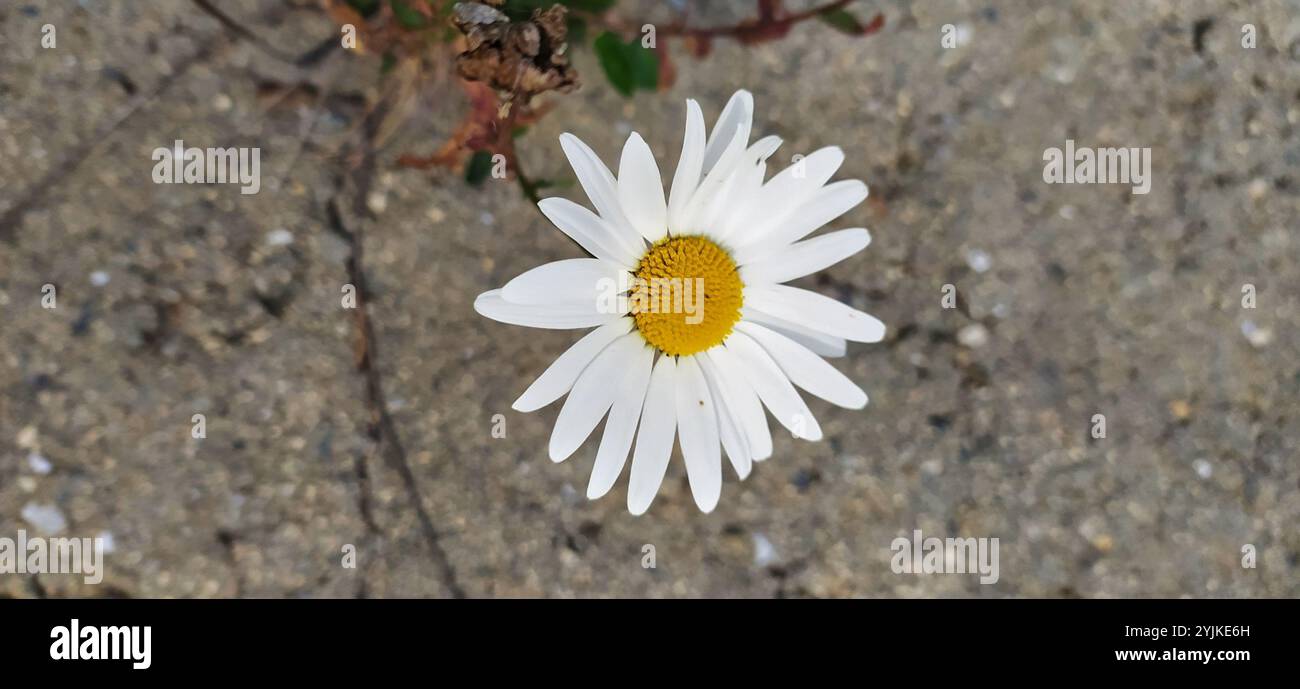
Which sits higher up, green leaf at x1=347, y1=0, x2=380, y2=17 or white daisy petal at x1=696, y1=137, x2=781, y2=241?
green leaf at x1=347, y1=0, x2=380, y2=17

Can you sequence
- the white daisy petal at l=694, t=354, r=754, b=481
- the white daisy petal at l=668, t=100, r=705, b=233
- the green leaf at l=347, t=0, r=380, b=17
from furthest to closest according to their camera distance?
1. the green leaf at l=347, t=0, r=380, b=17
2. the white daisy petal at l=694, t=354, r=754, b=481
3. the white daisy petal at l=668, t=100, r=705, b=233

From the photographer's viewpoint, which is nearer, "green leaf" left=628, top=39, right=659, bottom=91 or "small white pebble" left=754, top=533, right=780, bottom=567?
"green leaf" left=628, top=39, right=659, bottom=91

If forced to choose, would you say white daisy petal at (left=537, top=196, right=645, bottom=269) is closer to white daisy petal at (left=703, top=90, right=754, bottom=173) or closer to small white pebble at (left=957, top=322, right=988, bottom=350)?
white daisy petal at (left=703, top=90, right=754, bottom=173)

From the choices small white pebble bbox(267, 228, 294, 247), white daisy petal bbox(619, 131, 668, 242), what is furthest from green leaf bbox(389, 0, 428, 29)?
white daisy petal bbox(619, 131, 668, 242)

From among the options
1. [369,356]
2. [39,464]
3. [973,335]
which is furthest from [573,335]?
[39,464]

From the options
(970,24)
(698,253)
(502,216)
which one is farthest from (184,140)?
(970,24)

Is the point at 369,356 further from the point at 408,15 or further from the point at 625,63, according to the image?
the point at 625,63

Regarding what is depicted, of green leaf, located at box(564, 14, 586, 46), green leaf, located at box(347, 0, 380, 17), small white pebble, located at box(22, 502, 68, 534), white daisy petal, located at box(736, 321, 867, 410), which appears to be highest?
green leaf, located at box(347, 0, 380, 17)
